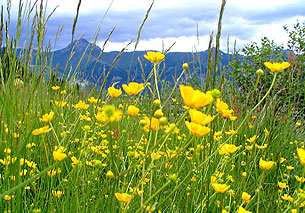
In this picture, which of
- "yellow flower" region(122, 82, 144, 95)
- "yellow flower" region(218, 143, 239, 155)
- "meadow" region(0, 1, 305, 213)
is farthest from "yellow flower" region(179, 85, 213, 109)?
"yellow flower" region(218, 143, 239, 155)

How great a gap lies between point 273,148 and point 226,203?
35.5 inches

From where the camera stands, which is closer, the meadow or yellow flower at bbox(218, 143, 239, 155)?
the meadow

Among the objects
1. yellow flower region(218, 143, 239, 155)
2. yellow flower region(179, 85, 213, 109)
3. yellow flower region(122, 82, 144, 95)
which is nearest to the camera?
yellow flower region(179, 85, 213, 109)

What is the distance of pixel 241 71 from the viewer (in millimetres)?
5258

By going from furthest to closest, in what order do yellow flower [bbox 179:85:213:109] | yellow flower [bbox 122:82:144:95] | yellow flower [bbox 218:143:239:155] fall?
yellow flower [bbox 218:143:239:155]
yellow flower [bbox 122:82:144:95]
yellow flower [bbox 179:85:213:109]

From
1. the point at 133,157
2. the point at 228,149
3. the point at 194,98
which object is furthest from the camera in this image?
the point at 228,149

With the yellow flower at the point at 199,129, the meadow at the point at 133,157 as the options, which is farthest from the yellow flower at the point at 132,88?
the yellow flower at the point at 199,129

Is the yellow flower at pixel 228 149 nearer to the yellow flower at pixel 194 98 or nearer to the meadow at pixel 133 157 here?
the meadow at pixel 133 157

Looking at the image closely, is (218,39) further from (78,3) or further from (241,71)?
(241,71)

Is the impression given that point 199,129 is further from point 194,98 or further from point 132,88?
point 132,88

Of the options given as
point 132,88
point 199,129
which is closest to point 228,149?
point 132,88

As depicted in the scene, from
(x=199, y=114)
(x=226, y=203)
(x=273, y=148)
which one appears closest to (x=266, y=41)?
(x=273, y=148)

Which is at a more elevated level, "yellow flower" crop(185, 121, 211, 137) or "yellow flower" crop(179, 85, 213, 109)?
"yellow flower" crop(179, 85, 213, 109)

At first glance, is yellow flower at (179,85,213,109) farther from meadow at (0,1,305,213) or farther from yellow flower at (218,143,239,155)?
yellow flower at (218,143,239,155)
